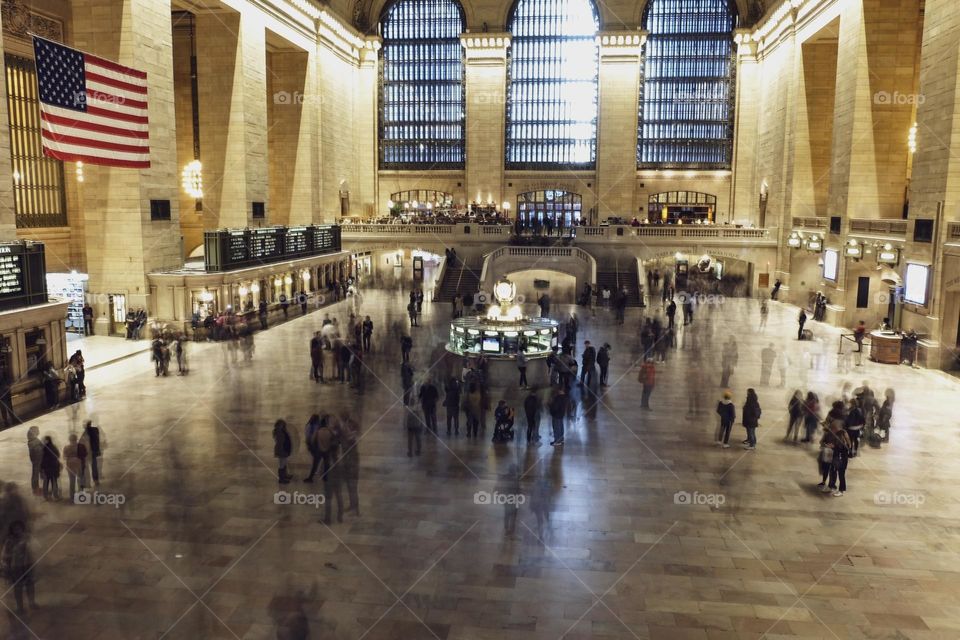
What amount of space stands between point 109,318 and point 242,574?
18.0 metres

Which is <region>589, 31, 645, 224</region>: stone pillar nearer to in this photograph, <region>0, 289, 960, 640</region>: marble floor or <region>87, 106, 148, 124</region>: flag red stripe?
<region>87, 106, 148, 124</region>: flag red stripe

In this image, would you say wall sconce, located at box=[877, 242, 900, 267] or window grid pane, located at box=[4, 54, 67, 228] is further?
window grid pane, located at box=[4, 54, 67, 228]

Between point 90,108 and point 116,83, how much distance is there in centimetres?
146

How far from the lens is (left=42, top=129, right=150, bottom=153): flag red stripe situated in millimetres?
19312

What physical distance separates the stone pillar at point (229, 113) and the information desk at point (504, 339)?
16.1 metres

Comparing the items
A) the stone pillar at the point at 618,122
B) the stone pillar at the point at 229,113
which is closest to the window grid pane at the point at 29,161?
the stone pillar at the point at 229,113

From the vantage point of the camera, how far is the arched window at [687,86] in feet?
152

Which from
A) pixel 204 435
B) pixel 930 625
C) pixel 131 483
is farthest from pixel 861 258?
pixel 131 483

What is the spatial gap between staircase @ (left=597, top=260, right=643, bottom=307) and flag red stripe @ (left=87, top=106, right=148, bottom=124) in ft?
67.1

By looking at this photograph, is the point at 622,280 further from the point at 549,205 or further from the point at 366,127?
the point at 366,127

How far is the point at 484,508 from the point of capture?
10.9m

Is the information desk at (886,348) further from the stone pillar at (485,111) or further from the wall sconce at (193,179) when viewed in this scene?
the stone pillar at (485,111)

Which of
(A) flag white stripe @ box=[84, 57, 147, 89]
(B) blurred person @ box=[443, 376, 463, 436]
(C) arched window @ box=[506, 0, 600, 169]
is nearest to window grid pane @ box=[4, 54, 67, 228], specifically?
(A) flag white stripe @ box=[84, 57, 147, 89]

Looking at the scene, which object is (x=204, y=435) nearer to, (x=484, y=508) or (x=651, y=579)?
(x=484, y=508)
